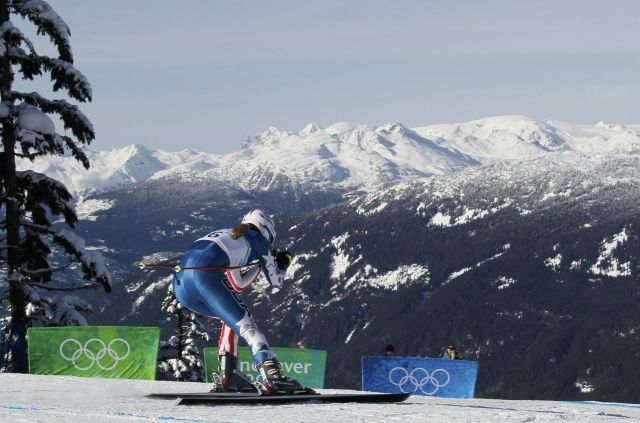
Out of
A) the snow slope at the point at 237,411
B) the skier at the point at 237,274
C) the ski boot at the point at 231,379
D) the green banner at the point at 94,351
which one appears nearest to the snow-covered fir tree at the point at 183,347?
the green banner at the point at 94,351

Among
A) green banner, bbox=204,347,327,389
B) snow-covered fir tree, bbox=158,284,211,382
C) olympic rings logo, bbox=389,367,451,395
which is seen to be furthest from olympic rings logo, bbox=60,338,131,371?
snow-covered fir tree, bbox=158,284,211,382

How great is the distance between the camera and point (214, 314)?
9.79 m

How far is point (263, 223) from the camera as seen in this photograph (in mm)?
9750

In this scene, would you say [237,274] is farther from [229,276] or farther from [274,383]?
[274,383]

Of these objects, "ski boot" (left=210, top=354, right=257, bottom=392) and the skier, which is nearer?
the skier

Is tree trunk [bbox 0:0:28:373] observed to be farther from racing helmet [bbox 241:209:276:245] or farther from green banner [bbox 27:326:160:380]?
racing helmet [bbox 241:209:276:245]

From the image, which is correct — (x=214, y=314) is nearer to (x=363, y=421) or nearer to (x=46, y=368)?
(x=363, y=421)

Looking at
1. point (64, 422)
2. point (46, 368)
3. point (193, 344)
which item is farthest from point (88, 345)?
point (193, 344)

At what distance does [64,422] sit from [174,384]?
423 cm

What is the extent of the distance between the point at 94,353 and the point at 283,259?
6567 millimetres

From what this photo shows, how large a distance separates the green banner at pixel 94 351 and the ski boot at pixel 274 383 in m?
6.12

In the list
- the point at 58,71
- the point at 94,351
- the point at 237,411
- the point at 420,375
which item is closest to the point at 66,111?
the point at 58,71

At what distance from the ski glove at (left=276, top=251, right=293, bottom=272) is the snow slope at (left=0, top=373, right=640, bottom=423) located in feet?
4.54

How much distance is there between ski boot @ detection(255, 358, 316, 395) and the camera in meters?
9.40
